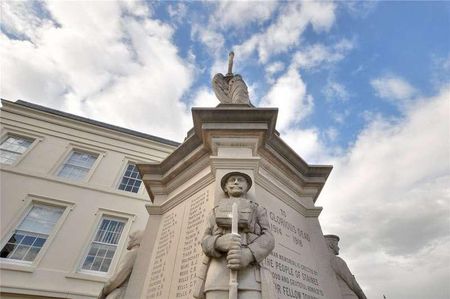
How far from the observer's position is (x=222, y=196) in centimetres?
277

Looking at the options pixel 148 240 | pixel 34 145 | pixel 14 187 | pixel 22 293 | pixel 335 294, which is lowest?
pixel 335 294

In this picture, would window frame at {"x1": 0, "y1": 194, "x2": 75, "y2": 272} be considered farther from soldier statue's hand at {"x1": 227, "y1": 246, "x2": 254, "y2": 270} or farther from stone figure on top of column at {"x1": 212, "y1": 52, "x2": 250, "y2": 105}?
soldier statue's hand at {"x1": 227, "y1": 246, "x2": 254, "y2": 270}

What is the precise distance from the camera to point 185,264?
2.73 meters

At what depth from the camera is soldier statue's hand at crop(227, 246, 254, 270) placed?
1.92 meters

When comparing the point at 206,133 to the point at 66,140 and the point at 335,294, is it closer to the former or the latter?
the point at 335,294

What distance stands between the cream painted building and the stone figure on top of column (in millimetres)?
8917

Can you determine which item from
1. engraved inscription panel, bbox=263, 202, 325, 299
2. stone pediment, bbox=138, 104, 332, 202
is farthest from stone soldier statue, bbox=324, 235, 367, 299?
stone pediment, bbox=138, 104, 332, 202

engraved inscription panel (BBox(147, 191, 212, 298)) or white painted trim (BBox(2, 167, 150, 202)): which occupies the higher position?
white painted trim (BBox(2, 167, 150, 202))

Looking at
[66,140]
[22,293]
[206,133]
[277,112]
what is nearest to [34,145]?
[66,140]

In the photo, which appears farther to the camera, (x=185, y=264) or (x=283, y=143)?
(x=283, y=143)

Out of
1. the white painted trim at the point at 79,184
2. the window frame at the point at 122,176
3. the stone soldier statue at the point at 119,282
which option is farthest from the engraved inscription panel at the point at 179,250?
the window frame at the point at 122,176

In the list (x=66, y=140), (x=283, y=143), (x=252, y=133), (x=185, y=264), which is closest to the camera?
(x=185, y=264)

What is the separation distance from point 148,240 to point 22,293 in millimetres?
8621

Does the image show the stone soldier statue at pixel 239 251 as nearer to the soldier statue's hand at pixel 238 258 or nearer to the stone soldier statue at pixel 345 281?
the soldier statue's hand at pixel 238 258
